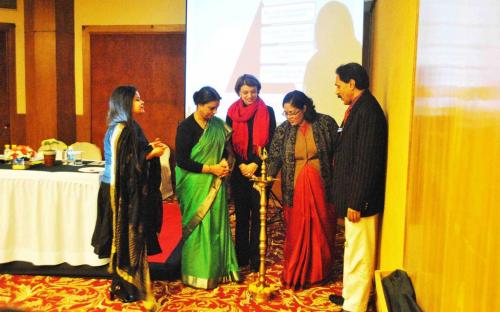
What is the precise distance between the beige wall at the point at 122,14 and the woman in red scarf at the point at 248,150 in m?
3.13

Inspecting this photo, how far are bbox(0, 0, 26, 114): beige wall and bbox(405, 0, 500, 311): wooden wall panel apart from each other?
610cm

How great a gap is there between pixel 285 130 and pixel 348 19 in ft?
7.29

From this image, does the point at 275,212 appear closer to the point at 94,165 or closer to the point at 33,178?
the point at 94,165

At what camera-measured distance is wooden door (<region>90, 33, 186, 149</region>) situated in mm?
6180

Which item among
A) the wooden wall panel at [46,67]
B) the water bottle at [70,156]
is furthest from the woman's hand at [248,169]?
the wooden wall panel at [46,67]

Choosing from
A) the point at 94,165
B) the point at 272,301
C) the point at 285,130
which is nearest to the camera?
the point at 272,301

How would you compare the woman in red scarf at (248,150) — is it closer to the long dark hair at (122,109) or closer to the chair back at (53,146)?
the long dark hair at (122,109)

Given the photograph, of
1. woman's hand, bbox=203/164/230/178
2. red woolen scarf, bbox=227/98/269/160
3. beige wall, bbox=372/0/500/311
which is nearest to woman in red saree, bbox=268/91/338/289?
red woolen scarf, bbox=227/98/269/160

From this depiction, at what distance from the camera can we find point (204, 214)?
3.01 m

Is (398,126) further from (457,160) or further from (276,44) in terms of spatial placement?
(276,44)

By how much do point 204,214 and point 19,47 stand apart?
15.9ft

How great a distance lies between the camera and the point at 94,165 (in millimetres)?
3582

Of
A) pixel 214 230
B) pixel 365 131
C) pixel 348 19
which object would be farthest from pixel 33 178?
pixel 348 19

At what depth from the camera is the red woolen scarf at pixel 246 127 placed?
341 centimetres
